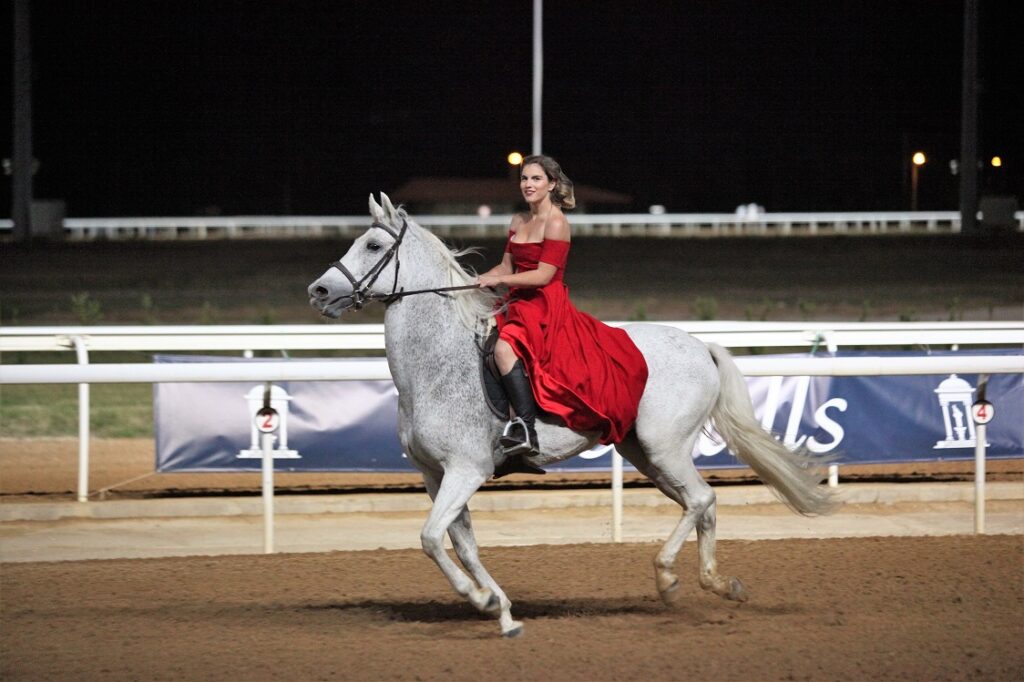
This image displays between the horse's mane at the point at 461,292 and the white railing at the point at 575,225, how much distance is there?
23.4 m

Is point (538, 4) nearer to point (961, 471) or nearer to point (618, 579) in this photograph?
point (961, 471)

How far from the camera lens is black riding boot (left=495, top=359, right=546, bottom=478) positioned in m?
5.24

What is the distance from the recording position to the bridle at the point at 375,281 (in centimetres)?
509

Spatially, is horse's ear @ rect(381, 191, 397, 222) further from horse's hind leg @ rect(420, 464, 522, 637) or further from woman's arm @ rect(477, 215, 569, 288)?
horse's hind leg @ rect(420, 464, 522, 637)

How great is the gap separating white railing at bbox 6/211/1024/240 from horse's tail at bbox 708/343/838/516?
908 inches

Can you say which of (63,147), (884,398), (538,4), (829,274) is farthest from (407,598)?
(63,147)

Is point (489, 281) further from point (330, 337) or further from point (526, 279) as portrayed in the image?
point (330, 337)

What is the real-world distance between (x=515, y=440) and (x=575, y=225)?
2679cm

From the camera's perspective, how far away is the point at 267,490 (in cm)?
677

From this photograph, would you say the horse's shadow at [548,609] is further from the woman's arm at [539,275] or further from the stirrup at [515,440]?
the woman's arm at [539,275]

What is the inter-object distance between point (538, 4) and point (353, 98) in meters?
21.6

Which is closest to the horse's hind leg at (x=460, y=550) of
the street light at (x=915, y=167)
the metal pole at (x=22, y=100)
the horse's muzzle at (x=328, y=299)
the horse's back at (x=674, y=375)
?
the horse's muzzle at (x=328, y=299)

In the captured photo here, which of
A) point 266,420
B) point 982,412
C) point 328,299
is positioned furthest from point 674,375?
point 982,412

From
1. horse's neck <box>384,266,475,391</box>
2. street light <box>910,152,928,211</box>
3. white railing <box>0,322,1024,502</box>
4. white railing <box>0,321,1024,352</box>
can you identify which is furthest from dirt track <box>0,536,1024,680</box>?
street light <box>910,152,928,211</box>
